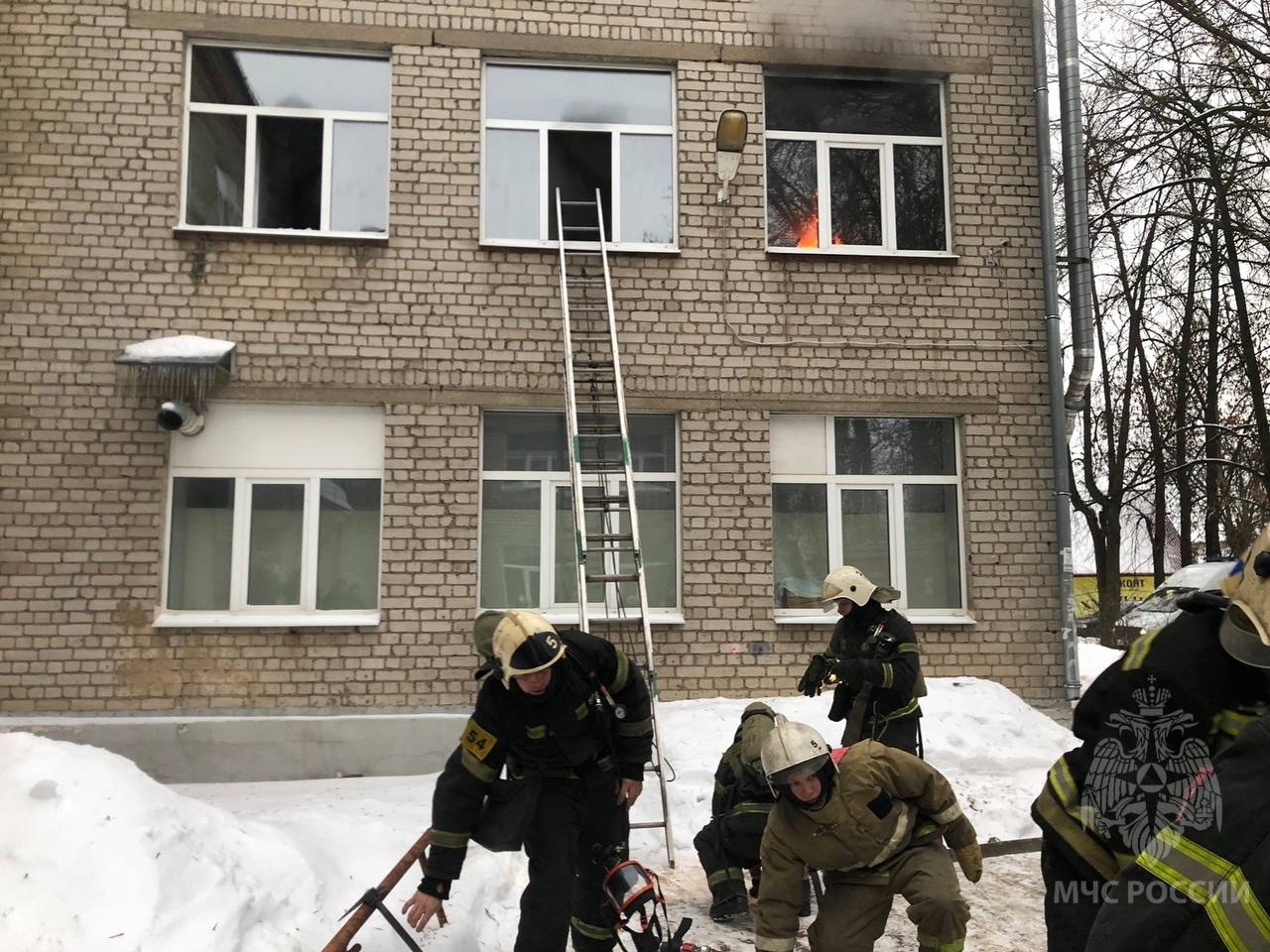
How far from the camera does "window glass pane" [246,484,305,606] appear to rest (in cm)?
760

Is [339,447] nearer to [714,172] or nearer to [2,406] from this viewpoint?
[2,406]

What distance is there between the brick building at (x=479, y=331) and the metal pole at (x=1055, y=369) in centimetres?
11

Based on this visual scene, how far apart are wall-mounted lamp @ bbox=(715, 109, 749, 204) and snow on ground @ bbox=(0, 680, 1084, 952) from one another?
4.67 meters

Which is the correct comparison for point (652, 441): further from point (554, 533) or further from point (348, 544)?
point (348, 544)

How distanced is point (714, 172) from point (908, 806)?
20.1 feet

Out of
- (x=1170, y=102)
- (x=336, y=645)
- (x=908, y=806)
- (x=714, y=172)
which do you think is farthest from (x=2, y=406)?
(x=1170, y=102)

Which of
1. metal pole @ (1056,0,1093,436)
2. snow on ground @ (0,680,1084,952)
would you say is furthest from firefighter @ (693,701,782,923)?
metal pole @ (1056,0,1093,436)

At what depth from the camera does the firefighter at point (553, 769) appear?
327cm

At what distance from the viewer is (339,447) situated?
304 inches

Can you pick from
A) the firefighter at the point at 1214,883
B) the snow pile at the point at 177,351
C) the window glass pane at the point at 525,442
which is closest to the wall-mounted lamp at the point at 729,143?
the window glass pane at the point at 525,442

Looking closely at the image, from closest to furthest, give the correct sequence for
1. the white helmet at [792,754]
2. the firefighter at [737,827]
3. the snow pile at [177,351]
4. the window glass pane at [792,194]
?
the white helmet at [792,754] < the firefighter at [737,827] < the snow pile at [177,351] < the window glass pane at [792,194]

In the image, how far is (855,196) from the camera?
8.56 metres

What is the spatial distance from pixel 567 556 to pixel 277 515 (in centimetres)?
239

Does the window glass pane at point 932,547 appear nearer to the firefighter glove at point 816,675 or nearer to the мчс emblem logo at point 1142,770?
the firefighter glove at point 816,675
